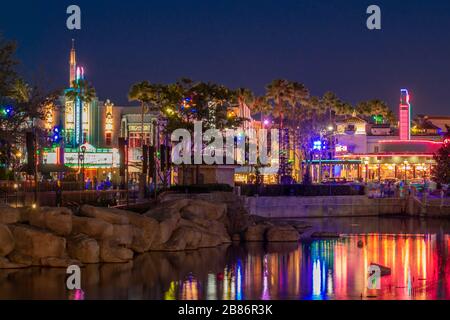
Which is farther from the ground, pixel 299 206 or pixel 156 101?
pixel 156 101

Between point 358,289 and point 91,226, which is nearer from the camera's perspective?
point 358,289

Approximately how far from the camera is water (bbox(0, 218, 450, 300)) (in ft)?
95.8

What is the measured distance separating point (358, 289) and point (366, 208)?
129ft

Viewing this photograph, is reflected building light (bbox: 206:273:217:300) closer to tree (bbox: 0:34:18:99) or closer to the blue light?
tree (bbox: 0:34:18:99)

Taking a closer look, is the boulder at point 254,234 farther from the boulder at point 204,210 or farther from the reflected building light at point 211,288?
the reflected building light at point 211,288

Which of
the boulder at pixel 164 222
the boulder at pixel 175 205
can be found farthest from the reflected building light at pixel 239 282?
the boulder at pixel 175 205

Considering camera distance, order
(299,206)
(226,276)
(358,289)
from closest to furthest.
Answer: (358,289), (226,276), (299,206)

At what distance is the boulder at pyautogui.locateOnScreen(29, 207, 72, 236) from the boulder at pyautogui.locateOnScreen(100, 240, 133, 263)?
170 cm

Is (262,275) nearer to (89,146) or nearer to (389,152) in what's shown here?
(89,146)

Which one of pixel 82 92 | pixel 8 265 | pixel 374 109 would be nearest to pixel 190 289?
pixel 8 265

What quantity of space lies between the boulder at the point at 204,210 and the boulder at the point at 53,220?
9595mm

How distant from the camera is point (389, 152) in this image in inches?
4483
